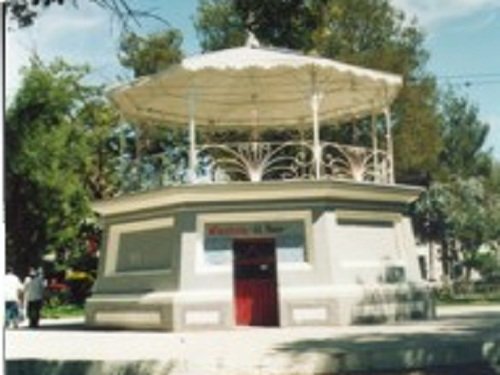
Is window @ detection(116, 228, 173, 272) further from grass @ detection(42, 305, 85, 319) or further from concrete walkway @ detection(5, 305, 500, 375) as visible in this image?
grass @ detection(42, 305, 85, 319)

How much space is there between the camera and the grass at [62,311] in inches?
1500

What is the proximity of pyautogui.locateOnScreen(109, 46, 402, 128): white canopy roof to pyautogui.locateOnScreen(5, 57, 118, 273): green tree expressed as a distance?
69.9 feet

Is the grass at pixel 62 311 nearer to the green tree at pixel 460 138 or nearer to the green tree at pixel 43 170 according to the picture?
the green tree at pixel 43 170

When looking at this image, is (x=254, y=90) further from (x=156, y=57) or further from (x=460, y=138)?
(x=460, y=138)

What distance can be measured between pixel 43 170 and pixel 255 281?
3034 cm

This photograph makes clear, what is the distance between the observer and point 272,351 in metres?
13.1

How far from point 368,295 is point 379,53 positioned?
980 inches

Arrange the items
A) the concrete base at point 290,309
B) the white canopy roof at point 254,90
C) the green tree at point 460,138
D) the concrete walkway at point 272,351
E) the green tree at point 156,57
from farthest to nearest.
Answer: the green tree at point 460,138 → the green tree at point 156,57 → the white canopy roof at point 254,90 → the concrete base at point 290,309 → the concrete walkway at point 272,351

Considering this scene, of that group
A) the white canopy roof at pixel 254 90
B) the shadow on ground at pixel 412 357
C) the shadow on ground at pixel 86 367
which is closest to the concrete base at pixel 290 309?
the white canopy roof at pixel 254 90

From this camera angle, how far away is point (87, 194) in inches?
2062

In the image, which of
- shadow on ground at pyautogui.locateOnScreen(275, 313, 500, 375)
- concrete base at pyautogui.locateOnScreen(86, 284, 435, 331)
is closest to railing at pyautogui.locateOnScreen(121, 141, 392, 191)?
concrete base at pyautogui.locateOnScreen(86, 284, 435, 331)

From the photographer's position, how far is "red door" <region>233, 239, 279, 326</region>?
72.9 feet

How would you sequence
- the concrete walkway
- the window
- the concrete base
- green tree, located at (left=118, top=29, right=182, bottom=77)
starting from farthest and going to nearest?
green tree, located at (left=118, top=29, right=182, bottom=77) < the window < the concrete base < the concrete walkway

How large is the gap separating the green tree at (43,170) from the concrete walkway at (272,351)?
30.5 m
